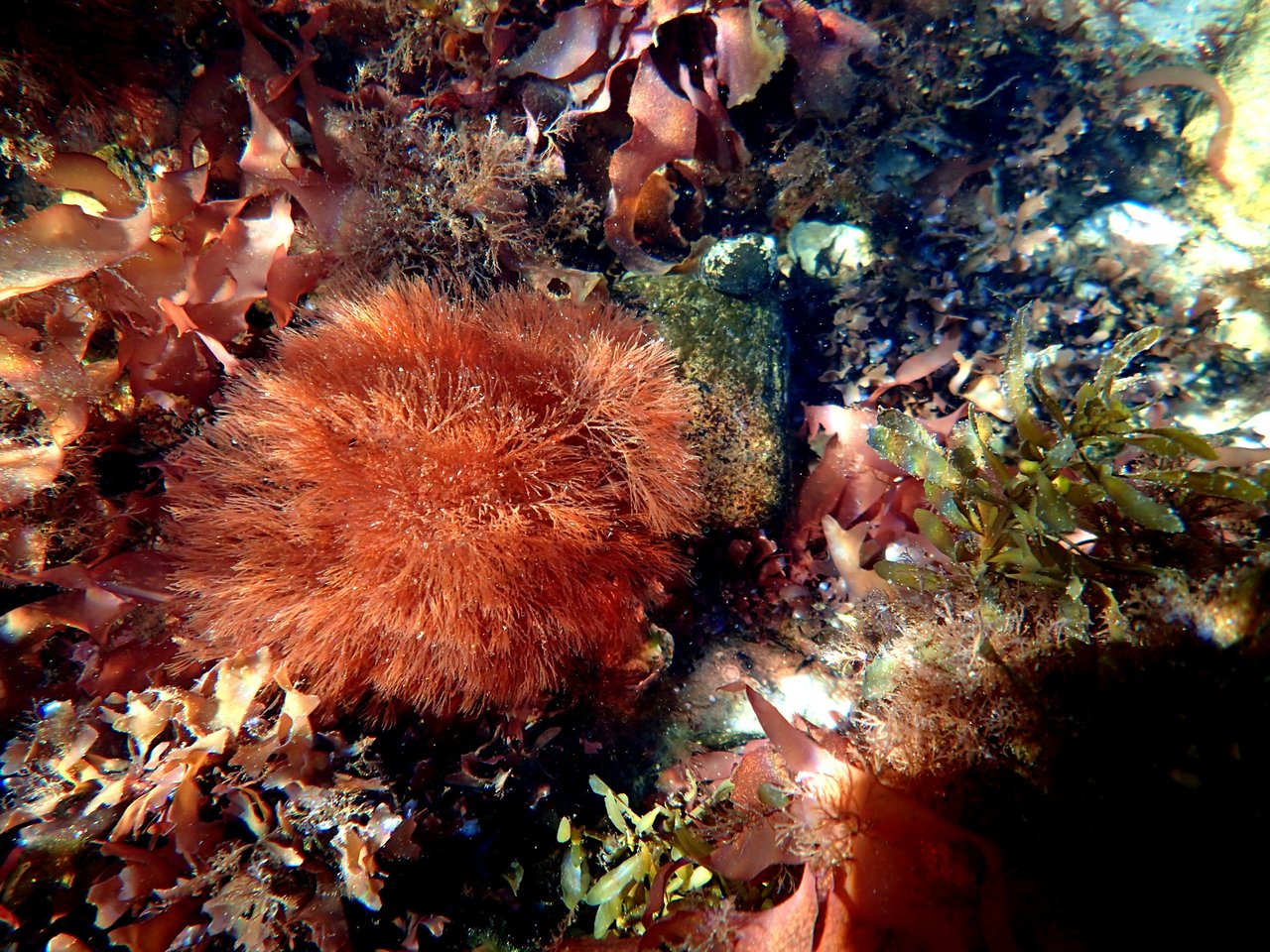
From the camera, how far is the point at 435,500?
2.13 metres

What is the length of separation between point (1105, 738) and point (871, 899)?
0.82 meters

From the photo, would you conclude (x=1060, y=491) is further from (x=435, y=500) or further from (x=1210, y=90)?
(x=1210, y=90)

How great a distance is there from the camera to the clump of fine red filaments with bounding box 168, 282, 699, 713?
2.15 meters

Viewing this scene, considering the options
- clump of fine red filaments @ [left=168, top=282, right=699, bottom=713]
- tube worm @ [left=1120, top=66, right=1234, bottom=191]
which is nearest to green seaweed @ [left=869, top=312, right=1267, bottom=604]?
clump of fine red filaments @ [left=168, top=282, right=699, bottom=713]

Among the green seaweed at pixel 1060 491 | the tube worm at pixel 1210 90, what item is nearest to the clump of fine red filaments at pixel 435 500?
the green seaweed at pixel 1060 491

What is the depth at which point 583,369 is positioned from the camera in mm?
2428

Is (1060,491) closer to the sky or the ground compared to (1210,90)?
closer to the ground

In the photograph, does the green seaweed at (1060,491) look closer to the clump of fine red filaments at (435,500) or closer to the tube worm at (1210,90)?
the clump of fine red filaments at (435,500)

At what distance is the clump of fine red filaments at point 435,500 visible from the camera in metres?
2.15

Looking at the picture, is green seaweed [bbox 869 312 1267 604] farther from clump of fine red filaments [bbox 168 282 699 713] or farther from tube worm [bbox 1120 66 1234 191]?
tube worm [bbox 1120 66 1234 191]

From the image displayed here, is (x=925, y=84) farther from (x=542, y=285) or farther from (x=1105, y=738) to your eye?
(x=1105, y=738)

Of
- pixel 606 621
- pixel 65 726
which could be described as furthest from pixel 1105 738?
pixel 65 726

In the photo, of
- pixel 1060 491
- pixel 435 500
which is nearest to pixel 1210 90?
pixel 1060 491

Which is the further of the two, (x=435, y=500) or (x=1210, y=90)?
(x=1210, y=90)
